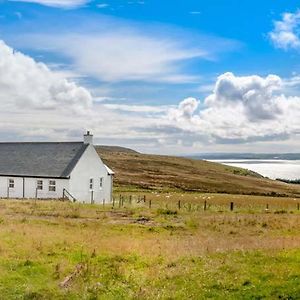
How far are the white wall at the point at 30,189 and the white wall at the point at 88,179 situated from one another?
1.25 m

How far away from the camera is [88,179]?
2402 inches

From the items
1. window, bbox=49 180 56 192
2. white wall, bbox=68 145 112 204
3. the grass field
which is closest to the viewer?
the grass field

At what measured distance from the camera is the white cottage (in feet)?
191

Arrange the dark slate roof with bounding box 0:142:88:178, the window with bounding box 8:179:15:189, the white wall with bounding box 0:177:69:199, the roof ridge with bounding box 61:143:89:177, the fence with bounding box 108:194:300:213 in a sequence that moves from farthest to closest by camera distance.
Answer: the window with bounding box 8:179:15:189
the dark slate roof with bounding box 0:142:88:178
the white wall with bounding box 0:177:69:199
the roof ridge with bounding box 61:143:89:177
the fence with bounding box 108:194:300:213

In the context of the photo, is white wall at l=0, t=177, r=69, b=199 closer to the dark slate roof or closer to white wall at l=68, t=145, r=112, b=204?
the dark slate roof

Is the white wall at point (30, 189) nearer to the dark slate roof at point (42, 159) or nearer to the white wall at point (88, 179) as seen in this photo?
the dark slate roof at point (42, 159)

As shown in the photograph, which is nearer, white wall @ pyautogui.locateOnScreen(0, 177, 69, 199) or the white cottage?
white wall @ pyautogui.locateOnScreen(0, 177, 69, 199)

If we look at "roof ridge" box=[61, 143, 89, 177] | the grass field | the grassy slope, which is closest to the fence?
"roof ridge" box=[61, 143, 89, 177]

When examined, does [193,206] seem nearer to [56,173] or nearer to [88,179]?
[88,179]

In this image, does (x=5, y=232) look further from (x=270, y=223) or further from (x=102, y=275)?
(x=270, y=223)

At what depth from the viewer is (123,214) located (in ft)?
144

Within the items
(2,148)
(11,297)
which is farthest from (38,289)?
(2,148)

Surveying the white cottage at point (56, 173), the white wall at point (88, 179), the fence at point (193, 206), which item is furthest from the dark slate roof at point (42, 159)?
the fence at point (193, 206)

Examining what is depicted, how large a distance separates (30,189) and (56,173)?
409 centimetres
